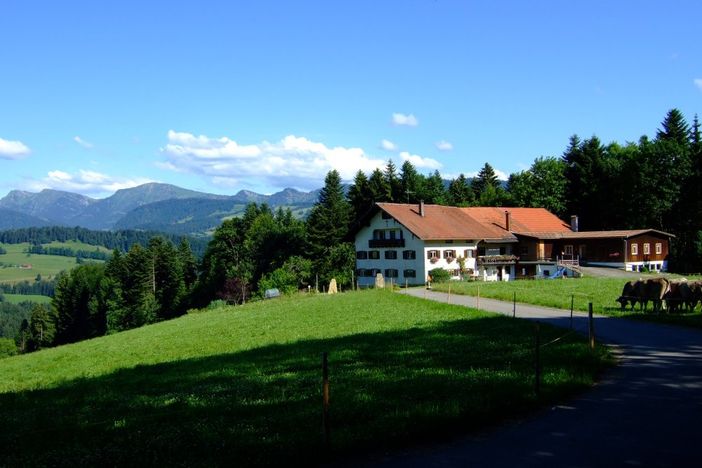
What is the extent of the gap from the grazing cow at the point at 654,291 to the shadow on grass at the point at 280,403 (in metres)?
10.8

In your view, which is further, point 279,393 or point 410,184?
point 410,184

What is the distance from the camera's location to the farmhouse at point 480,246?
2478 inches

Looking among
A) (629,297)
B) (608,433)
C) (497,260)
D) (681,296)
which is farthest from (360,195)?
(608,433)

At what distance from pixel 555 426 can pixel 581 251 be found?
6322 centimetres

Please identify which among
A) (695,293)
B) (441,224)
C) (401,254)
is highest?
(441,224)

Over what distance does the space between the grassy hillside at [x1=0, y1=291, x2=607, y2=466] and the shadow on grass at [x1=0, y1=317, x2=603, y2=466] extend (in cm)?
3

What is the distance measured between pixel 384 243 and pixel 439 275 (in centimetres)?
880

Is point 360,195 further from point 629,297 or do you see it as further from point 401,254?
→ point 629,297

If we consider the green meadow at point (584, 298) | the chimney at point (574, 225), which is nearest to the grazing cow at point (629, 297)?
the green meadow at point (584, 298)

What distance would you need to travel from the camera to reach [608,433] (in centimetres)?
891

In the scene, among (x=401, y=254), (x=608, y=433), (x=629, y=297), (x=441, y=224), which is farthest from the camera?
(x=441, y=224)

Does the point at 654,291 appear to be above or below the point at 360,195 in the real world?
below

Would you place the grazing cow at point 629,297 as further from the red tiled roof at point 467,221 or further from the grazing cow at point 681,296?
the red tiled roof at point 467,221

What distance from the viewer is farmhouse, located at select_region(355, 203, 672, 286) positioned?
206 ft
